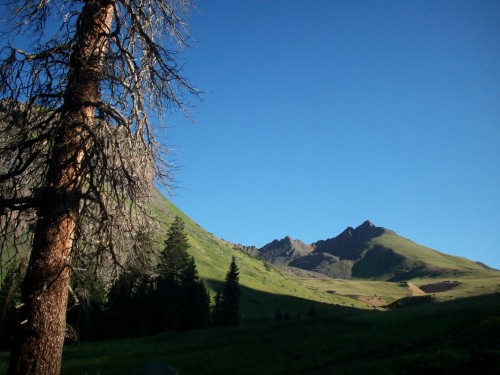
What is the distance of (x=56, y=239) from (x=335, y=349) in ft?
73.3

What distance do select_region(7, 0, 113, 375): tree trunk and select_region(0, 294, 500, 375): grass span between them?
38.4ft

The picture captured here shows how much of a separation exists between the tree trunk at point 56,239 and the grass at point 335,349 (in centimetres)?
1170

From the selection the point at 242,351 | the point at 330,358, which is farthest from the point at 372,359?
the point at 242,351

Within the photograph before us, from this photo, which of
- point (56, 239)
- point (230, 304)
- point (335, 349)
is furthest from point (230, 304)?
point (56, 239)

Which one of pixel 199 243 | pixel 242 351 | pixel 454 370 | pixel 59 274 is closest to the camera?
pixel 59 274

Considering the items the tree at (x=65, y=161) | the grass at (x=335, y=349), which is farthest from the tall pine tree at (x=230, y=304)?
the tree at (x=65, y=161)

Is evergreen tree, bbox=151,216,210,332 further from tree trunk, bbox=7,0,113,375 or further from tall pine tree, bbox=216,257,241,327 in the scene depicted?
tree trunk, bbox=7,0,113,375

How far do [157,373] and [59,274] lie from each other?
44.3 feet

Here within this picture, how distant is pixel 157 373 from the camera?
18.0 m

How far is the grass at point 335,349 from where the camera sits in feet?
54.4

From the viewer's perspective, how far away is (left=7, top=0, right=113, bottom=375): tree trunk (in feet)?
21.3

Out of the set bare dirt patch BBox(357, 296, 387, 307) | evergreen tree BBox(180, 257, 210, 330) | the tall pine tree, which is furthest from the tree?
bare dirt patch BBox(357, 296, 387, 307)

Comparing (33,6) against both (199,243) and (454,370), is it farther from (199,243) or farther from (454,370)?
(199,243)

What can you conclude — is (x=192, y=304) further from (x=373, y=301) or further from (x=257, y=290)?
(x=373, y=301)
